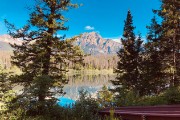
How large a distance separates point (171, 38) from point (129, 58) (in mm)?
6075

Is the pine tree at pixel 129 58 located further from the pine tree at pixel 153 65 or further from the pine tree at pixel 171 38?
the pine tree at pixel 171 38

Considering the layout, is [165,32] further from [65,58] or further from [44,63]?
[44,63]

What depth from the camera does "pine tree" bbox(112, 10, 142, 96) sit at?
33188mm

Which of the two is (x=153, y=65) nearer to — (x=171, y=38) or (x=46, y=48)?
(x=171, y=38)

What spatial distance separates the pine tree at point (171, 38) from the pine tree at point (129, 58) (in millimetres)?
4227

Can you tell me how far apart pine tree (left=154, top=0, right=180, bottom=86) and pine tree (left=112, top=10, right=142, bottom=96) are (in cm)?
423

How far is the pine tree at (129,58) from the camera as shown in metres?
33.2

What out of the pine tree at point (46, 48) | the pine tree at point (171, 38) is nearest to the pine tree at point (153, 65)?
the pine tree at point (171, 38)

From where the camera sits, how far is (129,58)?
34.1 m

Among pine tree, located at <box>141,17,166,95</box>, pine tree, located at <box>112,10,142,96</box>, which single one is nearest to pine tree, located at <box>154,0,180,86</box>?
pine tree, located at <box>141,17,166,95</box>

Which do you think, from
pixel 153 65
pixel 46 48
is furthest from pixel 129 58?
pixel 46 48

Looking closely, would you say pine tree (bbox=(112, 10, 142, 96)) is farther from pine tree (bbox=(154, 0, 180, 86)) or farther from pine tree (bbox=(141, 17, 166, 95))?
pine tree (bbox=(154, 0, 180, 86))

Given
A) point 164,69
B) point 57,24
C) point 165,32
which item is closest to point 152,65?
point 164,69

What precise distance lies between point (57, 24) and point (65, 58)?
109 inches
